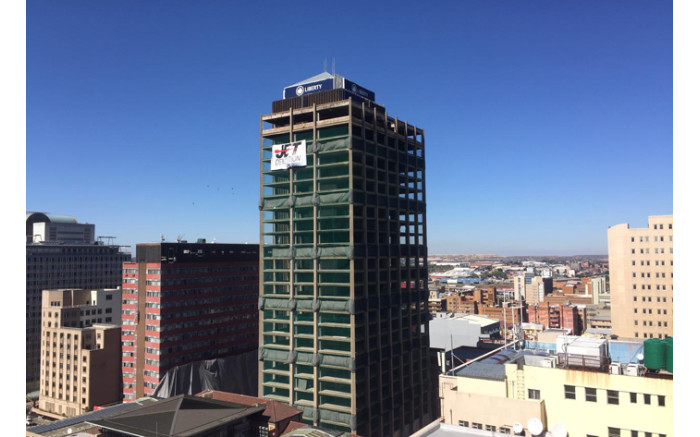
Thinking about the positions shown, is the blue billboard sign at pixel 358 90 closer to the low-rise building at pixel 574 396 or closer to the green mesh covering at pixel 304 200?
the green mesh covering at pixel 304 200

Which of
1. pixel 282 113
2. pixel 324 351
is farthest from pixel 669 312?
pixel 282 113

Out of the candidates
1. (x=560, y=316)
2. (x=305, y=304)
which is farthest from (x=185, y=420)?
(x=560, y=316)

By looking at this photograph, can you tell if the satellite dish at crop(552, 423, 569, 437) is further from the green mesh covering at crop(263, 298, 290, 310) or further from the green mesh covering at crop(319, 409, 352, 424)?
the green mesh covering at crop(263, 298, 290, 310)

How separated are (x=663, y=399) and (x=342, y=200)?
3769 cm

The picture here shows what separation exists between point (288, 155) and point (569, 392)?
42361 millimetres

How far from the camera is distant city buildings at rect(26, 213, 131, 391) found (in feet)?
395

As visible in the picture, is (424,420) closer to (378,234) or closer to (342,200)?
(378,234)

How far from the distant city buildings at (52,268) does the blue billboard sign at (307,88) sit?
3666 inches

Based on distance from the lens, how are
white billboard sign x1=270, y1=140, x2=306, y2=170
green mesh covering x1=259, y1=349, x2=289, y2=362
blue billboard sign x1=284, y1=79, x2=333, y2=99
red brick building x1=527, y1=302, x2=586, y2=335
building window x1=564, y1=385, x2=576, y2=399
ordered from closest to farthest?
building window x1=564, y1=385, x2=576, y2=399, green mesh covering x1=259, y1=349, x2=289, y2=362, white billboard sign x1=270, y1=140, x2=306, y2=170, blue billboard sign x1=284, y1=79, x2=333, y2=99, red brick building x1=527, y1=302, x2=586, y2=335

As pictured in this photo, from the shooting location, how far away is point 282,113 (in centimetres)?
6688

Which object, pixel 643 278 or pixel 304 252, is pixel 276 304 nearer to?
pixel 304 252

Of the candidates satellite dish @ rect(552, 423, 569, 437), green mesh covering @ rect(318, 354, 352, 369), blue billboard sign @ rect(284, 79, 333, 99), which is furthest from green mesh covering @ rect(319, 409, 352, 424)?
blue billboard sign @ rect(284, 79, 333, 99)

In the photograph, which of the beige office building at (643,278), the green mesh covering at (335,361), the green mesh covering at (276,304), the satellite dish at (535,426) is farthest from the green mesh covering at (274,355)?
the beige office building at (643,278)

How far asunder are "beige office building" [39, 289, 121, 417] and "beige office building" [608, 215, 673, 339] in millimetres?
98695
